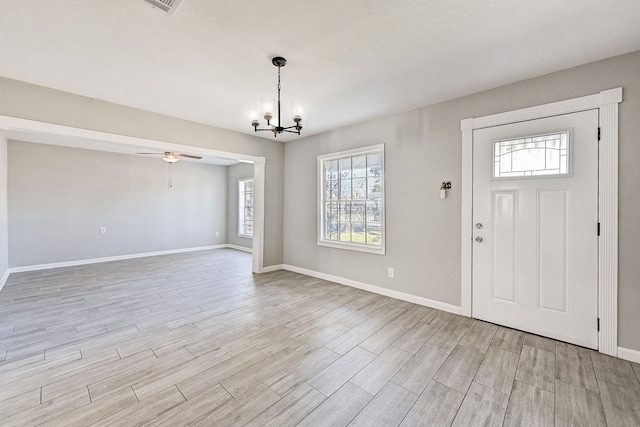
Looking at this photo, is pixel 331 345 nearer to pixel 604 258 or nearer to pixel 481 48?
pixel 604 258

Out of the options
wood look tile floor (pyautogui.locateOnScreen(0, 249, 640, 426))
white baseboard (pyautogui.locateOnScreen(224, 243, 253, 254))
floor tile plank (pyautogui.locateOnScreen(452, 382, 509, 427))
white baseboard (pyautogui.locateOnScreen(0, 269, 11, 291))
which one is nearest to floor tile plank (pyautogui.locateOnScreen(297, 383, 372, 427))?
wood look tile floor (pyautogui.locateOnScreen(0, 249, 640, 426))

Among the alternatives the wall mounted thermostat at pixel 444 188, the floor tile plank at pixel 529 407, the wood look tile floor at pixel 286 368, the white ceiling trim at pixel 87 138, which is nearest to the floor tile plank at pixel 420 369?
the wood look tile floor at pixel 286 368

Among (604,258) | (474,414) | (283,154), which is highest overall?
(283,154)

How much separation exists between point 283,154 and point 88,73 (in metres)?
3.31

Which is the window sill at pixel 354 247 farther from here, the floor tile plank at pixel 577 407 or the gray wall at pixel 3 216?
the gray wall at pixel 3 216

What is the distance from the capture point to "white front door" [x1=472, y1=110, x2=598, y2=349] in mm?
2537

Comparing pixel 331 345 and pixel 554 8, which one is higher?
pixel 554 8

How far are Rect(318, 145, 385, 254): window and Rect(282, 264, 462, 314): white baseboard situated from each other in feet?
1.86

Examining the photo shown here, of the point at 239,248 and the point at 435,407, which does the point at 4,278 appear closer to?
the point at 239,248

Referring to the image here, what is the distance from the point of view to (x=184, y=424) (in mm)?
1629

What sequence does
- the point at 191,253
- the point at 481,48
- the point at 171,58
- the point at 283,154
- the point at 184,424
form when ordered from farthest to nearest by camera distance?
the point at 191,253 < the point at 283,154 < the point at 171,58 < the point at 481,48 < the point at 184,424

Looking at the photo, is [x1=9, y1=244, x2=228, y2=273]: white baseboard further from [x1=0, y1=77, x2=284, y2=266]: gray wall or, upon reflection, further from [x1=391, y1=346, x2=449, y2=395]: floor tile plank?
[x1=391, y1=346, x2=449, y2=395]: floor tile plank

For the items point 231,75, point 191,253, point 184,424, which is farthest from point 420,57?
point 191,253

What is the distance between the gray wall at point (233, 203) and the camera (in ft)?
26.3
